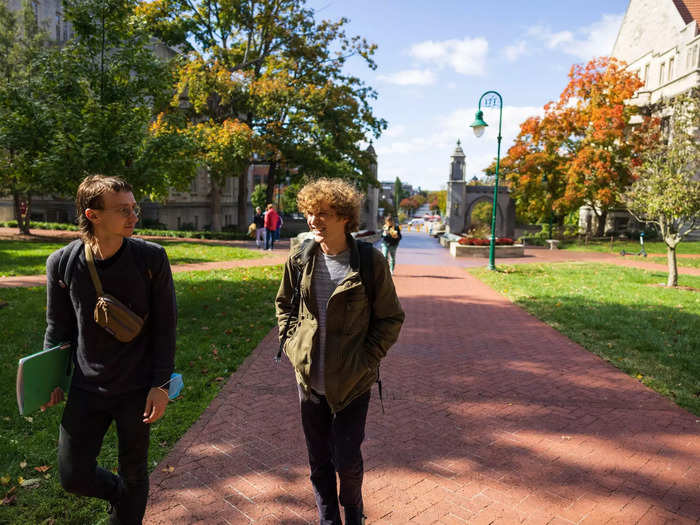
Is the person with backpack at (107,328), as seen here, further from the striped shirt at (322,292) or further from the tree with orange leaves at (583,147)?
the tree with orange leaves at (583,147)

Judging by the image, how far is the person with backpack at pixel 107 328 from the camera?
2328 mm

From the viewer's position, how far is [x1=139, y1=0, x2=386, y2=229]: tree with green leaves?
2569 cm

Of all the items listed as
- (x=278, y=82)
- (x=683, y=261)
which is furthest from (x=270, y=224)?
(x=683, y=261)

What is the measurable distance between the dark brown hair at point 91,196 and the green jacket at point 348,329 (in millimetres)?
959

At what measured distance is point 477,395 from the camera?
536cm

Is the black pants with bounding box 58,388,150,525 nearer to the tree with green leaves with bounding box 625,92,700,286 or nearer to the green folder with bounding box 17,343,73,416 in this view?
the green folder with bounding box 17,343,73,416

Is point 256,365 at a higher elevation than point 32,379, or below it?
below

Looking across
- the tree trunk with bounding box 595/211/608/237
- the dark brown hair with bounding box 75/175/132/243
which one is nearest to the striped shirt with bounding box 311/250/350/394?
the dark brown hair with bounding box 75/175/132/243

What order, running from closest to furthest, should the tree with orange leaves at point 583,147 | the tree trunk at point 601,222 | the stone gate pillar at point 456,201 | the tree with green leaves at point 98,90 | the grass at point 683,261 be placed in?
the tree with green leaves at point 98,90 < the grass at point 683,261 < the tree with orange leaves at point 583,147 < the tree trunk at point 601,222 < the stone gate pillar at point 456,201

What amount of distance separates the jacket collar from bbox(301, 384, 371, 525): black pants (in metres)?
0.72

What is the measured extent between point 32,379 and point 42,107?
749 cm

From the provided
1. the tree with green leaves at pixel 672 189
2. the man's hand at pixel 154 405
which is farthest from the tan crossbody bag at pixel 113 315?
the tree with green leaves at pixel 672 189

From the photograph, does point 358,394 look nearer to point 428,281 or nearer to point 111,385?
point 111,385

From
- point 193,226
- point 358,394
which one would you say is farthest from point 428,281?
point 193,226
